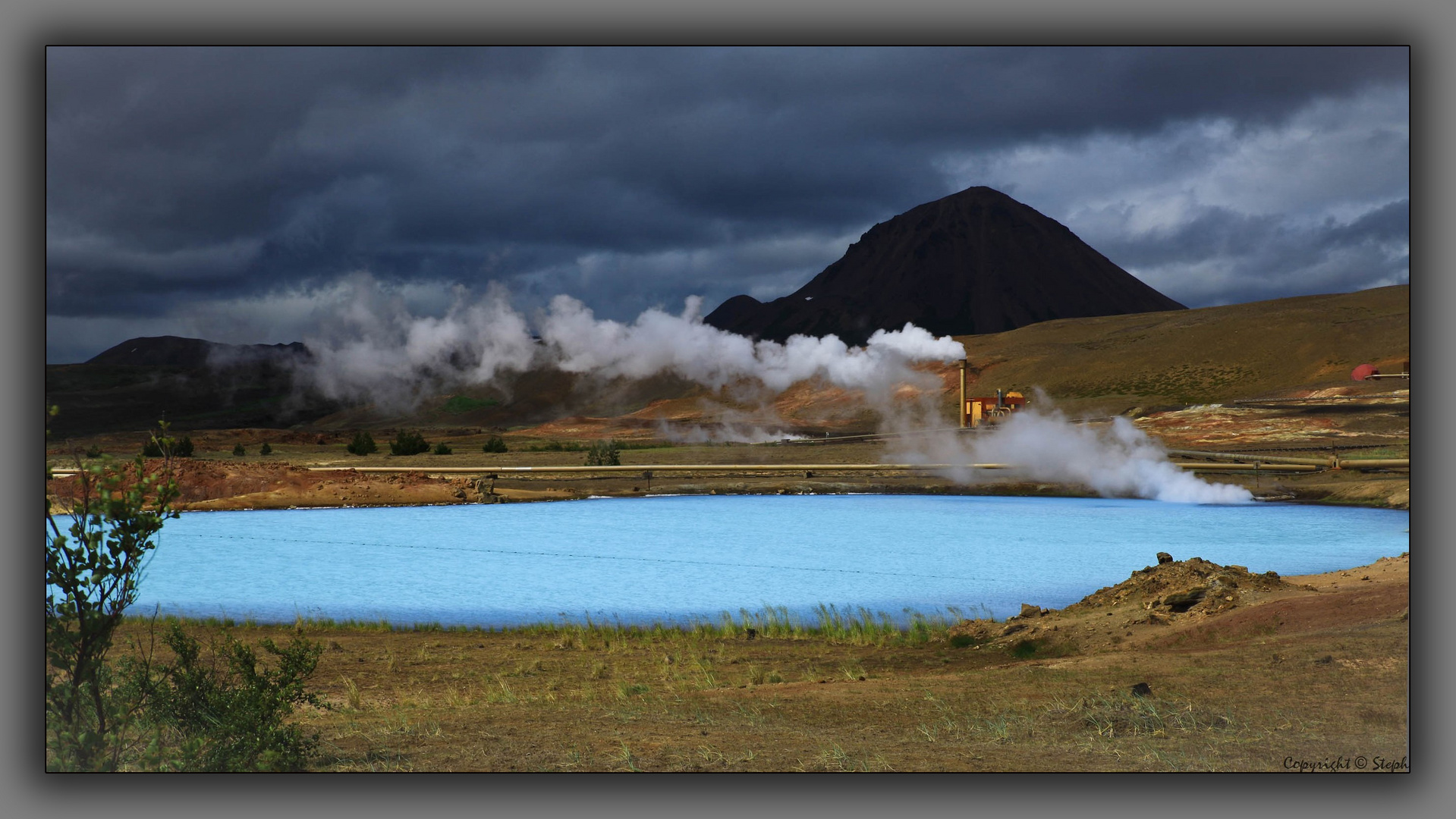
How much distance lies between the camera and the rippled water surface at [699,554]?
17938 mm

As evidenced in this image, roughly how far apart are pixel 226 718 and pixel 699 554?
52.9ft

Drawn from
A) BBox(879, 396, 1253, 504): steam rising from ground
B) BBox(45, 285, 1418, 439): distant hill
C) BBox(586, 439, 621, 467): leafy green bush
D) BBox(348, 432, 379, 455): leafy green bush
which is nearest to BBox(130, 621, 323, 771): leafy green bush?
BBox(879, 396, 1253, 504): steam rising from ground

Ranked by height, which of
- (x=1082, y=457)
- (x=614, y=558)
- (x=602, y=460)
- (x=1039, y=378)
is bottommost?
(x=614, y=558)

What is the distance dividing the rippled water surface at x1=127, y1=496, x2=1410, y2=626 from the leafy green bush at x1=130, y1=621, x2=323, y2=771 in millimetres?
7783

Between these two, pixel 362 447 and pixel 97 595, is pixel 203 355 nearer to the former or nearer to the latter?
pixel 362 447

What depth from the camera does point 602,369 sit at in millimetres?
157625

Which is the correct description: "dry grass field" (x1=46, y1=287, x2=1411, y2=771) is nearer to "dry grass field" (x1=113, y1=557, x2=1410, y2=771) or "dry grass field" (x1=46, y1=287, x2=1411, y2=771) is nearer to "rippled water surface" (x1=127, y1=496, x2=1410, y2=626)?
"dry grass field" (x1=113, y1=557, x2=1410, y2=771)

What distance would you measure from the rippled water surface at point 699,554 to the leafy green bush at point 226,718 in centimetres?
778


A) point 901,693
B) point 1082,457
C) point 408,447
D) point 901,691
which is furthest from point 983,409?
point 901,693

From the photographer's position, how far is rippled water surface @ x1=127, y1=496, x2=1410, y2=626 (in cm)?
1794

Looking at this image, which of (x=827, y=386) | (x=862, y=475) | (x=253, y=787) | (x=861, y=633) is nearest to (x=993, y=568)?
(x=861, y=633)

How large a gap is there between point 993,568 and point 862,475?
2051cm

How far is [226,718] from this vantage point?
8031mm

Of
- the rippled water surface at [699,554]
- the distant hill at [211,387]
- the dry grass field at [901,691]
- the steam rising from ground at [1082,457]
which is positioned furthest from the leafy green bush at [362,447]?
the distant hill at [211,387]
